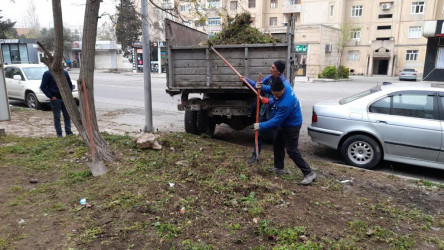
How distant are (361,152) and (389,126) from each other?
2.13 ft

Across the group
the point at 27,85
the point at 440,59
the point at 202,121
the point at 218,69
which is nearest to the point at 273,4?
the point at 440,59

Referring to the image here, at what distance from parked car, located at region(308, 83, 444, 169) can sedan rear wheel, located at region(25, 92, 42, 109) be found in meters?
10.1

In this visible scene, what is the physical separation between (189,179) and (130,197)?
2.72 feet

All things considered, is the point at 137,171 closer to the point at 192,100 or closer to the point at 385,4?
the point at 192,100

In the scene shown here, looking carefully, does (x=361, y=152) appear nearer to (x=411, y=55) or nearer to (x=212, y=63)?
(x=212, y=63)

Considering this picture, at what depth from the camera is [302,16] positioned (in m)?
49.3

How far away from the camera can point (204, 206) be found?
11.9 feet

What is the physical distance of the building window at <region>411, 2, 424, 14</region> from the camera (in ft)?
144

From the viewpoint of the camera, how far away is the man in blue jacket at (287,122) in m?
4.41

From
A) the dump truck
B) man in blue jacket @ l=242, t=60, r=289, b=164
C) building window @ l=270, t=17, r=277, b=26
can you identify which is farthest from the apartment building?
man in blue jacket @ l=242, t=60, r=289, b=164

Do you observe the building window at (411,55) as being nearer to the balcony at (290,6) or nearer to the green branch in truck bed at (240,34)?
the balcony at (290,6)

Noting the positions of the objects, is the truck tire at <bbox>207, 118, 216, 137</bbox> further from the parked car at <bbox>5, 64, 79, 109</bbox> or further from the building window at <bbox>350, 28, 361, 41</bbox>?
the building window at <bbox>350, 28, 361, 41</bbox>

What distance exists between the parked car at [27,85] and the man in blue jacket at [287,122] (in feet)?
29.1

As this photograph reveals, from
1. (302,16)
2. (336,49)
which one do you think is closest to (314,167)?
(336,49)
